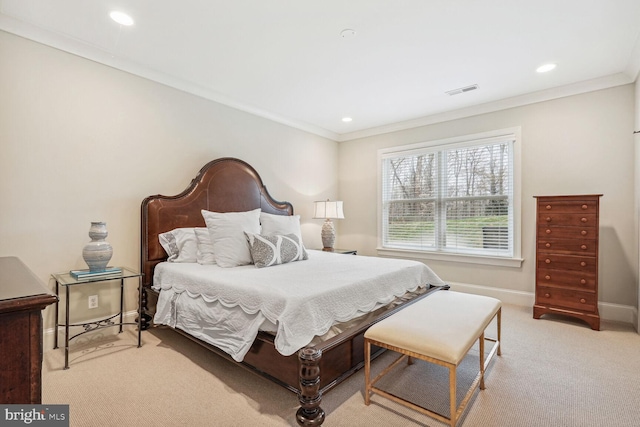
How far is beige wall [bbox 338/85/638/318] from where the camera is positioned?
129 inches

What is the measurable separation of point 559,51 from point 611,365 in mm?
2625

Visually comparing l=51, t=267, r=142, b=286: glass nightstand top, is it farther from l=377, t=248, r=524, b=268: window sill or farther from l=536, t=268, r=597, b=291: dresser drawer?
l=536, t=268, r=597, b=291: dresser drawer

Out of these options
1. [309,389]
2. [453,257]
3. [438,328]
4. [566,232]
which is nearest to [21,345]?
[309,389]

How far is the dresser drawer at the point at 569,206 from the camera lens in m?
3.09

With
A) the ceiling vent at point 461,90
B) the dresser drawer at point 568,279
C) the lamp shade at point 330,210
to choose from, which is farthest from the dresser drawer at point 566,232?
the lamp shade at point 330,210

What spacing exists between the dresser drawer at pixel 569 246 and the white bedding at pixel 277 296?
132cm

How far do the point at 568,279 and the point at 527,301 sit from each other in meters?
0.72

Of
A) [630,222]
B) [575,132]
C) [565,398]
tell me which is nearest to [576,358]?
[565,398]

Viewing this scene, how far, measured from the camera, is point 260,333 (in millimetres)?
1919

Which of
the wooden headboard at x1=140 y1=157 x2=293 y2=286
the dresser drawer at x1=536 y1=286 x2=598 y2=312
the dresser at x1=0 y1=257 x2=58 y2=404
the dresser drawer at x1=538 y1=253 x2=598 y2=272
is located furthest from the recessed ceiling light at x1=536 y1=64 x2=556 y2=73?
the dresser at x1=0 y1=257 x2=58 y2=404

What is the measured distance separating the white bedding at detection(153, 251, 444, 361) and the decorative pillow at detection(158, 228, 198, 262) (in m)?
0.13

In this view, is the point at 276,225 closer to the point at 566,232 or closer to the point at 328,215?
the point at 328,215

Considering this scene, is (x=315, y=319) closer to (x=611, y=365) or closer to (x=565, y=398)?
(x=565, y=398)

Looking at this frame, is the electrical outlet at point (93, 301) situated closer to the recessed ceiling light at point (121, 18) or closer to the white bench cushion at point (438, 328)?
the recessed ceiling light at point (121, 18)
